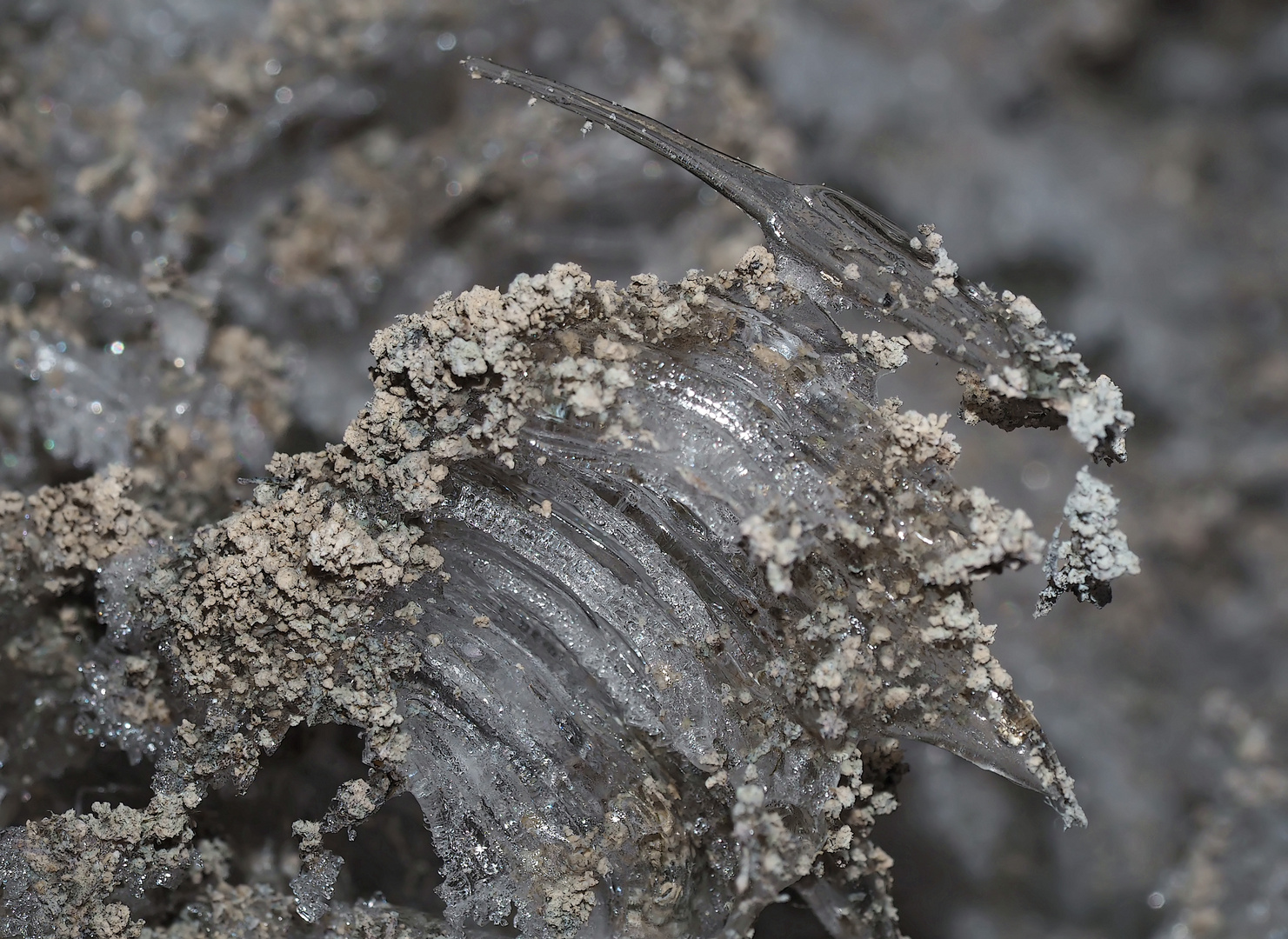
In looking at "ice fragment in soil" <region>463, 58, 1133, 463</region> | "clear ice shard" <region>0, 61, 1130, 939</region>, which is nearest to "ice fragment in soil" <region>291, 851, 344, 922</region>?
"clear ice shard" <region>0, 61, 1130, 939</region>

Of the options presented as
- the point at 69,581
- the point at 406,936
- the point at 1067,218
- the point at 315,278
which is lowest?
the point at 406,936

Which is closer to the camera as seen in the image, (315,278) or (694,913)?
(694,913)

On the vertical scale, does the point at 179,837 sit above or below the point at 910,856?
below

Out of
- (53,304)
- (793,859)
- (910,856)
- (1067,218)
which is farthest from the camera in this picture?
(1067,218)

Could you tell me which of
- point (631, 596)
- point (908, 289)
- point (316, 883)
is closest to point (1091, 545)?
point (908, 289)

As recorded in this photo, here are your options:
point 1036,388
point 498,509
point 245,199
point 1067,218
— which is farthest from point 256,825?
point 1067,218

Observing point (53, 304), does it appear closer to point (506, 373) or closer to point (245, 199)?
point (245, 199)

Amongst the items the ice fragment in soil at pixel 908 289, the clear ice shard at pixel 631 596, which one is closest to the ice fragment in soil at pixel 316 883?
the clear ice shard at pixel 631 596
